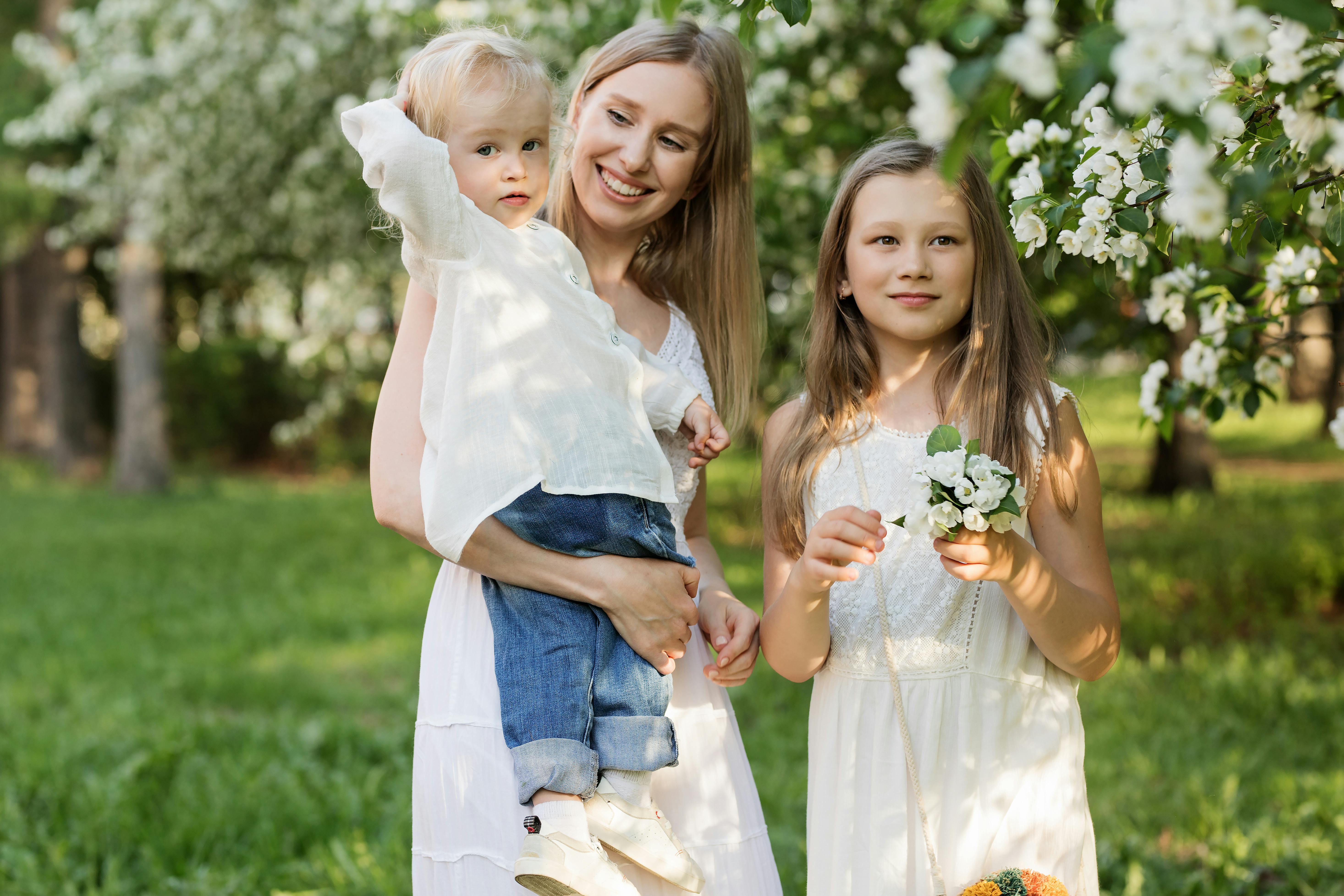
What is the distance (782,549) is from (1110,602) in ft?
1.83

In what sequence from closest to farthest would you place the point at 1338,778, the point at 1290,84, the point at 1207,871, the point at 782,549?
the point at 1290,84
the point at 782,549
the point at 1207,871
the point at 1338,778

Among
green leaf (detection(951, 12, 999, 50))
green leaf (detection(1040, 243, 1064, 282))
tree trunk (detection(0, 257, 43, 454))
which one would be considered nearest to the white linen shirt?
green leaf (detection(1040, 243, 1064, 282))

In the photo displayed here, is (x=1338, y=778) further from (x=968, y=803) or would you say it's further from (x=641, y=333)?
(x=641, y=333)

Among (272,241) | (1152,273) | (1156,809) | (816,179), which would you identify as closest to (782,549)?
(1152,273)

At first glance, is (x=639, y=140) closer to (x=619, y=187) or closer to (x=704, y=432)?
(x=619, y=187)

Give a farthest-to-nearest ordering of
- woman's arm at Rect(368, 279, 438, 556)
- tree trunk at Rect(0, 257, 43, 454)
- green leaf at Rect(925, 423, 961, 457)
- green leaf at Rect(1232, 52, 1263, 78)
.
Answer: tree trunk at Rect(0, 257, 43, 454), woman's arm at Rect(368, 279, 438, 556), green leaf at Rect(925, 423, 961, 457), green leaf at Rect(1232, 52, 1263, 78)

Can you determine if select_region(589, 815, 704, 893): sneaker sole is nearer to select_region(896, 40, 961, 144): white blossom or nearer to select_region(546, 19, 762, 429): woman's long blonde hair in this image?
select_region(546, 19, 762, 429): woman's long blonde hair

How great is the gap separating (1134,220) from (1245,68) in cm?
31

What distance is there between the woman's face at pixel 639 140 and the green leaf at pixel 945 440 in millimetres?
798

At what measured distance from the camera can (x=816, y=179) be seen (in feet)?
17.0

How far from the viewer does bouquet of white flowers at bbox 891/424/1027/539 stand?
1.48 m

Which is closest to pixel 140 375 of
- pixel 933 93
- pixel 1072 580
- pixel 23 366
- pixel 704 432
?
pixel 23 366

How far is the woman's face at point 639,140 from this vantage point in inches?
80.7

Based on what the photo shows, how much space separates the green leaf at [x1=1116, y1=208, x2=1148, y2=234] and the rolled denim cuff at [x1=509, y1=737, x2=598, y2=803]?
112 centimetres
